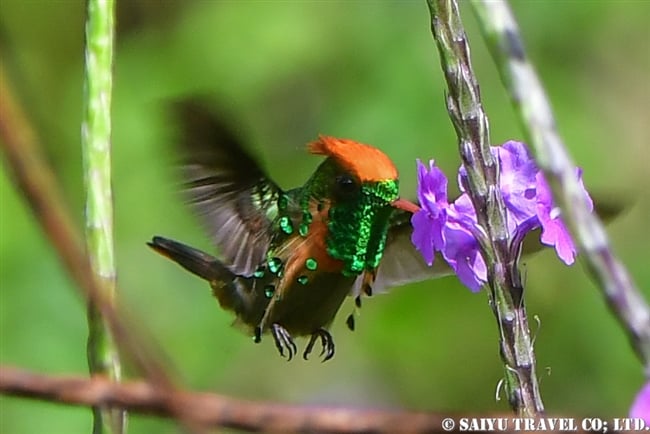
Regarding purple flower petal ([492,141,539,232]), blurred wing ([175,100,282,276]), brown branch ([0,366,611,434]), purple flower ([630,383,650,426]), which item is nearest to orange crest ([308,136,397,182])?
blurred wing ([175,100,282,276])

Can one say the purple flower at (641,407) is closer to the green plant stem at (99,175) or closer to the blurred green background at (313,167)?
the green plant stem at (99,175)

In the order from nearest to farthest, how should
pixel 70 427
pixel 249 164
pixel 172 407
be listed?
pixel 172 407 < pixel 249 164 < pixel 70 427

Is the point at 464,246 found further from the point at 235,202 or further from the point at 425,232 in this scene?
the point at 235,202

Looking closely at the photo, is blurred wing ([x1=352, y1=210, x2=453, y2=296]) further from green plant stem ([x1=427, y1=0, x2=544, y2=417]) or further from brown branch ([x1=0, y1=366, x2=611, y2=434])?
brown branch ([x1=0, y1=366, x2=611, y2=434])

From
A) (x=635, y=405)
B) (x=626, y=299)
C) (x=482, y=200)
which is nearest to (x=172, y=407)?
(x=626, y=299)

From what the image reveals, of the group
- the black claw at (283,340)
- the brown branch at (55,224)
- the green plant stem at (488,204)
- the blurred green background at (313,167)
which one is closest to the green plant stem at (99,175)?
the green plant stem at (488,204)

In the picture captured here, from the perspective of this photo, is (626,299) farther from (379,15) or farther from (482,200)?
(379,15)

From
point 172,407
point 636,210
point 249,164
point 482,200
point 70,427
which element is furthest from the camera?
point 636,210
